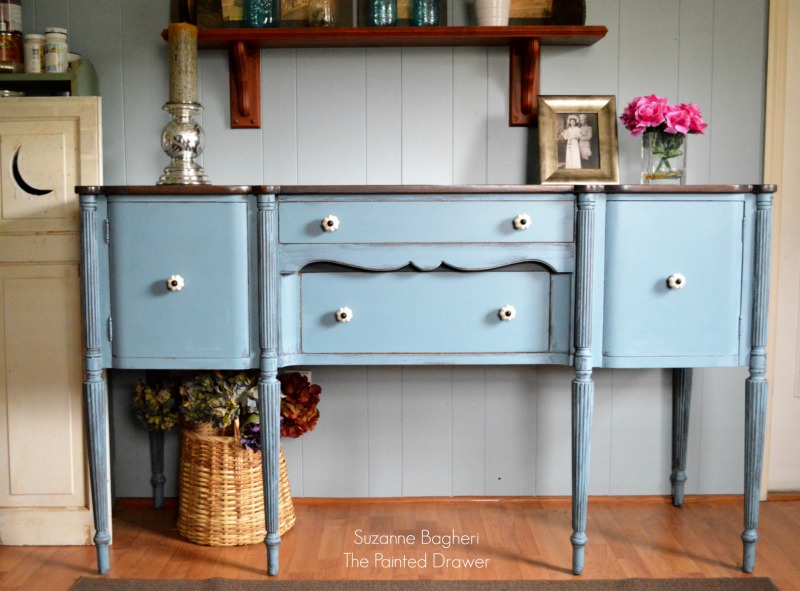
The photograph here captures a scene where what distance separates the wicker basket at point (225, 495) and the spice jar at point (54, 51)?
1.17m

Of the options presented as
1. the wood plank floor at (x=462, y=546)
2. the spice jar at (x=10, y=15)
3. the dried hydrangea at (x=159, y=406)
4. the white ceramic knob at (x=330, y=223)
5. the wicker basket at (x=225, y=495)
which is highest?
the spice jar at (x=10, y=15)

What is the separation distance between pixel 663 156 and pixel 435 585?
1.37 m

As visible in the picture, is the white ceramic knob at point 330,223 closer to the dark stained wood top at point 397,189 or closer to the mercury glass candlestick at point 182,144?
the dark stained wood top at point 397,189

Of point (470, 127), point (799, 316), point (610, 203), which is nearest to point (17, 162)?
point (470, 127)

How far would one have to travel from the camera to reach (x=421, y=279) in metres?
2.02

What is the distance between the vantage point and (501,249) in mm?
1999

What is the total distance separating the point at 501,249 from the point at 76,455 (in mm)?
1358

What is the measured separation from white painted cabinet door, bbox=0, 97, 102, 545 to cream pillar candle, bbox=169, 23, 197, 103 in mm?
221

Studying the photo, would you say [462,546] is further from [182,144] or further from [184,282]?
[182,144]

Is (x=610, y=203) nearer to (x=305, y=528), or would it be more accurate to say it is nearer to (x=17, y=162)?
(x=305, y=528)

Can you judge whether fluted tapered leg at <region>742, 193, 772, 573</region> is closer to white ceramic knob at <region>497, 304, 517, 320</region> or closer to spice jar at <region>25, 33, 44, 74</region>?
white ceramic knob at <region>497, 304, 517, 320</region>

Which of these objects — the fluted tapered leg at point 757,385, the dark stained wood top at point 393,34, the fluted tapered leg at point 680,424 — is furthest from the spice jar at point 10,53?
the fluted tapered leg at point 680,424

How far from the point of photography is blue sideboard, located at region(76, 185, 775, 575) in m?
1.98

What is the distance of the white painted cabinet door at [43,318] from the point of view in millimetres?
2219
